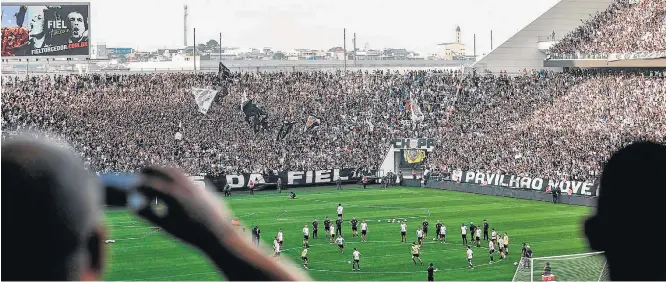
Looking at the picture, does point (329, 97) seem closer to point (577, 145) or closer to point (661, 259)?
point (577, 145)

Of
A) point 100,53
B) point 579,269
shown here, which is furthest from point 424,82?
point 100,53

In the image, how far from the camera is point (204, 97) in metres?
61.1

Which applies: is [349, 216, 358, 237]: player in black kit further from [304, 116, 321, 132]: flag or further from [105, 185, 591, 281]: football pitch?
[304, 116, 321, 132]: flag

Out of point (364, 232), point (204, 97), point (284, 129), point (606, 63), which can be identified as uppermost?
point (606, 63)

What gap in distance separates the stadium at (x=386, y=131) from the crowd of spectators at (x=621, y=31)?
0.14 metres

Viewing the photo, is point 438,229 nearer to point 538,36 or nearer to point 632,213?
point 632,213

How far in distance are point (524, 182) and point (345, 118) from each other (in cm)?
1595

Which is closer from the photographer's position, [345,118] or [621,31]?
[345,118]

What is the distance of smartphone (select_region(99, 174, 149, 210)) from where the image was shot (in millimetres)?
2078

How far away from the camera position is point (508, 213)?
44.4 metres

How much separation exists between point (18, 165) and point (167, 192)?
281 mm

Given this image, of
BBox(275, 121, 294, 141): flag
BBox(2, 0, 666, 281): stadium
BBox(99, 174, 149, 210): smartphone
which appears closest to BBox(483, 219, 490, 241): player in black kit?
BBox(2, 0, 666, 281): stadium

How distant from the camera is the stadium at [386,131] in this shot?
4109 cm

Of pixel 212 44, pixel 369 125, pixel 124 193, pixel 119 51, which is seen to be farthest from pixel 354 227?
pixel 212 44
